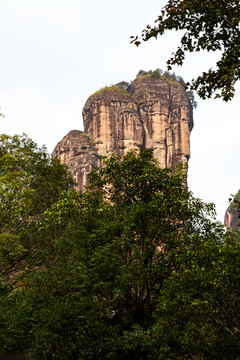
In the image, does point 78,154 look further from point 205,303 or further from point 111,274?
point 205,303

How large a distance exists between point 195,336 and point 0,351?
8216mm

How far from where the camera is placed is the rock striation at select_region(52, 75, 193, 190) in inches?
3450

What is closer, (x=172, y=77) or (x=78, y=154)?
(x=78, y=154)

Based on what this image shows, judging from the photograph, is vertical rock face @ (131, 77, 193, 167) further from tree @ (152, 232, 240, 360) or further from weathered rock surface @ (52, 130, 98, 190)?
tree @ (152, 232, 240, 360)

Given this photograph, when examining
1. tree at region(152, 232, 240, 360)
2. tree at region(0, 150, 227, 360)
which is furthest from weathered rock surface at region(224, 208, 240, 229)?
tree at region(152, 232, 240, 360)

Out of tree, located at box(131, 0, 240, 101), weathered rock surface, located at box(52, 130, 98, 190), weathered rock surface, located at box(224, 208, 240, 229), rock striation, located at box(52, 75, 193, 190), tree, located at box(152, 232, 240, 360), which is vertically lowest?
tree, located at box(152, 232, 240, 360)

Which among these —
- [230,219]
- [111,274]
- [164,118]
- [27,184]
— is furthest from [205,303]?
[230,219]

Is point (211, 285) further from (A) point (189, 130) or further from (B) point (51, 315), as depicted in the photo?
(A) point (189, 130)

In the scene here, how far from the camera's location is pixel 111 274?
15.3 meters

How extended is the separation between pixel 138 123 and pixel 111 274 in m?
78.7

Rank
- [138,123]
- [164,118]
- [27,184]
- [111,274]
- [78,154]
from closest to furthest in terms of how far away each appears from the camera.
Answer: [111,274]
[27,184]
[78,154]
[138,123]
[164,118]

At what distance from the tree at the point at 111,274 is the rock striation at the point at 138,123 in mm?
66642

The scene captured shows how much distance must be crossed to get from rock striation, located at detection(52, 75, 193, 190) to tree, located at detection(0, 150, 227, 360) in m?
66.6

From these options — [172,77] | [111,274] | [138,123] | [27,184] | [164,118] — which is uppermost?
[172,77]
